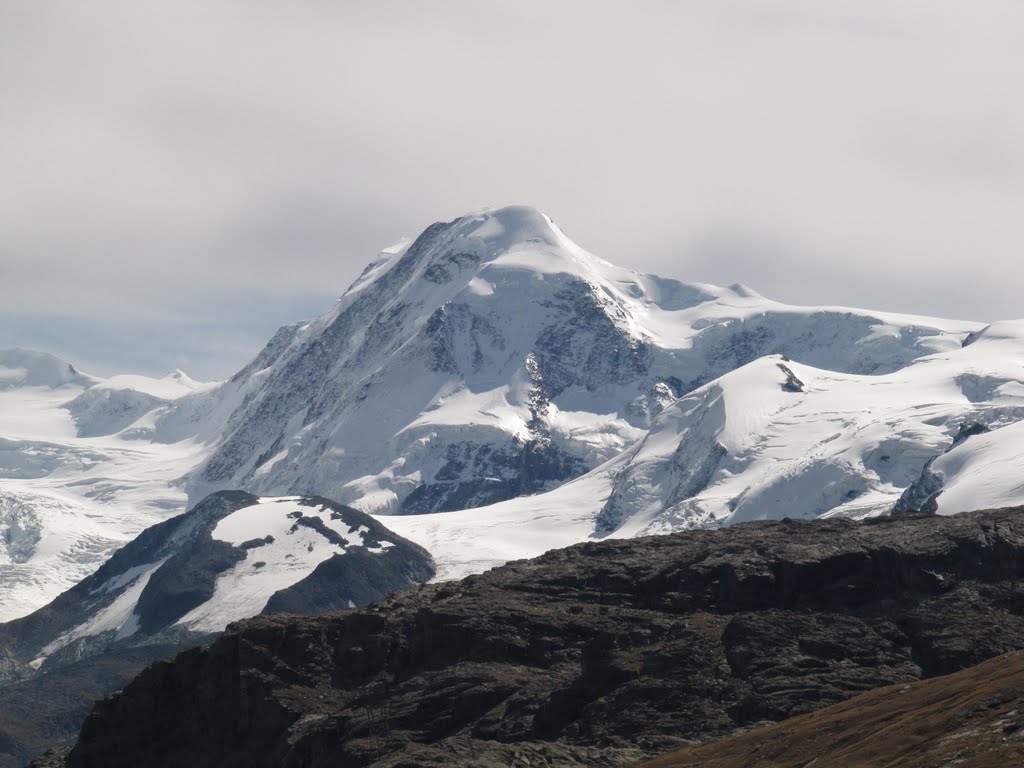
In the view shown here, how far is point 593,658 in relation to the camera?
170 metres

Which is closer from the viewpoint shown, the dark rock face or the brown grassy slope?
the brown grassy slope

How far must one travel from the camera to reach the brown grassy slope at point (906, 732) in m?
114

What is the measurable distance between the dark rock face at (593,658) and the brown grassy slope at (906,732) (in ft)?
36.8

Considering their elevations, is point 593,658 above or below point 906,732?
above

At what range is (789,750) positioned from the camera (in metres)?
135

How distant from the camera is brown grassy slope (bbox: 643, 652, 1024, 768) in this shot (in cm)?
11375

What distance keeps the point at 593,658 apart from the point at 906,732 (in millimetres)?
49214

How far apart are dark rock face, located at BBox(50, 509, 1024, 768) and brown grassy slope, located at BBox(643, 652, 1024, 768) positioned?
1121cm

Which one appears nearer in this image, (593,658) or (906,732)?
Answer: (906,732)

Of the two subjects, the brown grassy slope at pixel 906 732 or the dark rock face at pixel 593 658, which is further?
the dark rock face at pixel 593 658

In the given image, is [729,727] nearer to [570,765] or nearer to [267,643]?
[570,765]

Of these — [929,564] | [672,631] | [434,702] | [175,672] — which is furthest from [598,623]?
[175,672]

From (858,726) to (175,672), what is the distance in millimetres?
82988

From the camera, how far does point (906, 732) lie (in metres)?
125
